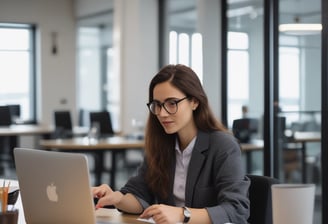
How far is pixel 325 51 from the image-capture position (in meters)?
5.27

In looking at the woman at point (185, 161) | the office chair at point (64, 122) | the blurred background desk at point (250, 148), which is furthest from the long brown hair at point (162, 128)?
the office chair at point (64, 122)

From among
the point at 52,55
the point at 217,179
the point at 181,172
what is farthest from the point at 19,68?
the point at 217,179

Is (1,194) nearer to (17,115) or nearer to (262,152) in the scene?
(262,152)

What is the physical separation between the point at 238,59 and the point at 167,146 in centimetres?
416

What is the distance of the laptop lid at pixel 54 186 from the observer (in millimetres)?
1984

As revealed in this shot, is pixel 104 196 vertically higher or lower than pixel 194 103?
lower

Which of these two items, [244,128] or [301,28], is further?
[244,128]

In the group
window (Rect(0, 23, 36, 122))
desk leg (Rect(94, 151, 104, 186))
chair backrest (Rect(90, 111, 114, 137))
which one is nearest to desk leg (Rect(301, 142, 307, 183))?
desk leg (Rect(94, 151, 104, 186))

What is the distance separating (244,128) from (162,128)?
398 centimetres

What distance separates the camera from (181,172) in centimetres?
260

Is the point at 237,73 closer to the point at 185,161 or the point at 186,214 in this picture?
the point at 185,161

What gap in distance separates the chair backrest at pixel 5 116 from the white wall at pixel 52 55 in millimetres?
1912

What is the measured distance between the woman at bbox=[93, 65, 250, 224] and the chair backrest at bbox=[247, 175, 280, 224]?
3.7 inches

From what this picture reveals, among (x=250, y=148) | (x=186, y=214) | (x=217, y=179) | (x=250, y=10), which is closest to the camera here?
(x=186, y=214)
